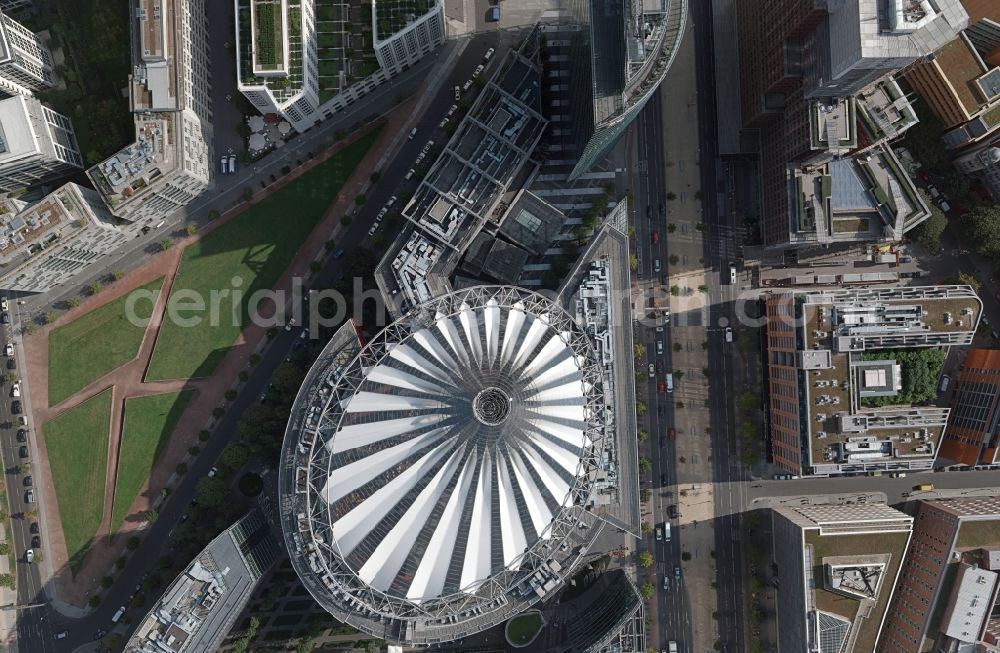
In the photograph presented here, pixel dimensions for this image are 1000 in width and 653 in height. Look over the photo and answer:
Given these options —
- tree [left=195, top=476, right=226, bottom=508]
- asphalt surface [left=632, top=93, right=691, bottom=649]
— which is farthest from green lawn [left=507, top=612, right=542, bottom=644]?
tree [left=195, top=476, right=226, bottom=508]

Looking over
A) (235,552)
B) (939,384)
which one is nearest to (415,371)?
(235,552)

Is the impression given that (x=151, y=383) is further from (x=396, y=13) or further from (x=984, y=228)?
(x=984, y=228)

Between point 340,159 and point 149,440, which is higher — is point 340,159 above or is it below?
above

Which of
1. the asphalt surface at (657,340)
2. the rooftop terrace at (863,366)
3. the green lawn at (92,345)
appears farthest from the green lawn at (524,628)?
the green lawn at (92,345)

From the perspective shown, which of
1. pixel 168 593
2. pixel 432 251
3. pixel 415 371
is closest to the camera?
pixel 415 371

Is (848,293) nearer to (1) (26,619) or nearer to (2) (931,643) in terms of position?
(2) (931,643)

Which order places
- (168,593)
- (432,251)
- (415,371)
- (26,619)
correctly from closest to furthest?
1. (415,371)
2. (168,593)
3. (432,251)
4. (26,619)
